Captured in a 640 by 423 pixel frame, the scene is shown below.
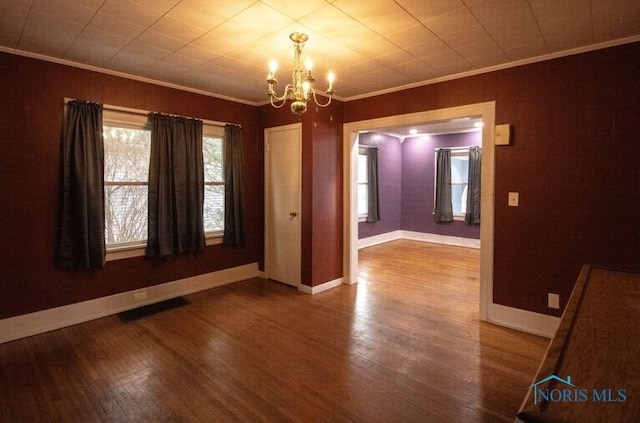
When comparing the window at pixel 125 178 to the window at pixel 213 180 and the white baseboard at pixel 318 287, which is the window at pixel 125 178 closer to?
the window at pixel 213 180

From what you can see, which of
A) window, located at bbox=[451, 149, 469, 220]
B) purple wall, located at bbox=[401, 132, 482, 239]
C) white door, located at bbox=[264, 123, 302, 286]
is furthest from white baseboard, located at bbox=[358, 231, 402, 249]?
white door, located at bbox=[264, 123, 302, 286]

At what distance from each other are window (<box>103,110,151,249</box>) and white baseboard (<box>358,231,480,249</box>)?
14.7ft

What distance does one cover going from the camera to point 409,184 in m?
8.24

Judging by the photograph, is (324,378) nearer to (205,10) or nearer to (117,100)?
(205,10)

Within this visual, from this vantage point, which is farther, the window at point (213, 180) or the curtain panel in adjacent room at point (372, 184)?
the curtain panel in adjacent room at point (372, 184)

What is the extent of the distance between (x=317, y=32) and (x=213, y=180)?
8.28 ft

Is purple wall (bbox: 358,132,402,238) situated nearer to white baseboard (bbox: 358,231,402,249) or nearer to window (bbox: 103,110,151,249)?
white baseboard (bbox: 358,231,402,249)

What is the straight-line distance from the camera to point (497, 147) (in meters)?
3.25

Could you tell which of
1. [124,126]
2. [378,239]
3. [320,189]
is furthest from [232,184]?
[378,239]

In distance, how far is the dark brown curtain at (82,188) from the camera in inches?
124

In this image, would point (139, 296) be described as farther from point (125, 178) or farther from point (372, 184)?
point (372, 184)

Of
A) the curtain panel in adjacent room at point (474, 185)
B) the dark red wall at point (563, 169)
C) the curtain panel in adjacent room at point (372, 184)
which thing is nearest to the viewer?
the dark red wall at point (563, 169)

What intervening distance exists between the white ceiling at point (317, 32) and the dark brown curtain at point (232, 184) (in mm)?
1115

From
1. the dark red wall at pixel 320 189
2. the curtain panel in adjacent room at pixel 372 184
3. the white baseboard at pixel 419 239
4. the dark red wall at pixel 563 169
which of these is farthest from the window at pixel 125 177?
the curtain panel in adjacent room at pixel 372 184
